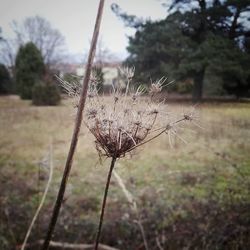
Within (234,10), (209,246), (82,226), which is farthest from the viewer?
(82,226)

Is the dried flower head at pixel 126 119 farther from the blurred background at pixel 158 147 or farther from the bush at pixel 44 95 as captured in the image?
the bush at pixel 44 95

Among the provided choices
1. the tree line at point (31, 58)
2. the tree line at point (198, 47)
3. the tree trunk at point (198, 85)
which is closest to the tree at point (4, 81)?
the tree line at point (31, 58)

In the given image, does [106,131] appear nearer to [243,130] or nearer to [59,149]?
[243,130]

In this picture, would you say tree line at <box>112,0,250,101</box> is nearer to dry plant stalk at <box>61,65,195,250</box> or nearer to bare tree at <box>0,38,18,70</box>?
dry plant stalk at <box>61,65,195,250</box>

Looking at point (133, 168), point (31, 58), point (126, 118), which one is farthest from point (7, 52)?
point (126, 118)

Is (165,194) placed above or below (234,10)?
below

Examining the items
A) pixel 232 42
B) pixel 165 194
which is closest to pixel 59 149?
pixel 165 194
